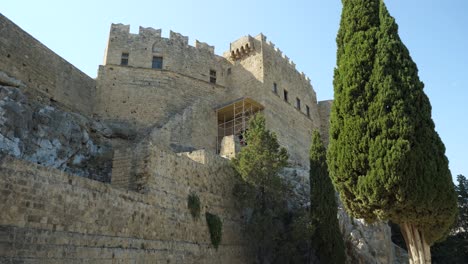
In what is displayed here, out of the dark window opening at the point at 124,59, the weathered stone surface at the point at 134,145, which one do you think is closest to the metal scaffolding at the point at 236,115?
the weathered stone surface at the point at 134,145

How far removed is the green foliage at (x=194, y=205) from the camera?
43.8 feet

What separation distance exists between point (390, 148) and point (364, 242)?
9.17 meters

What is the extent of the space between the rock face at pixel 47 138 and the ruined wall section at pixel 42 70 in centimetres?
111

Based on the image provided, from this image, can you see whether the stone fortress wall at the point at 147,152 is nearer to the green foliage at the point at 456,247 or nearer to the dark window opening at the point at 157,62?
the dark window opening at the point at 157,62

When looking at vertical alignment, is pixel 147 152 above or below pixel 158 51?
below

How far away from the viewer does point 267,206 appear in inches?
621

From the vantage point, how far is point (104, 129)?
69.9 ft

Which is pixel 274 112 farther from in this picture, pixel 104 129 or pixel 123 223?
pixel 123 223

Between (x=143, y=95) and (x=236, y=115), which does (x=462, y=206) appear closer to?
(x=236, y=115)

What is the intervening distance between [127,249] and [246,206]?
634 centimetres

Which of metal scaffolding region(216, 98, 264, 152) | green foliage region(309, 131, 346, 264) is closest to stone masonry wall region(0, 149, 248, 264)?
green foliage region(309, 131, 346, 264)

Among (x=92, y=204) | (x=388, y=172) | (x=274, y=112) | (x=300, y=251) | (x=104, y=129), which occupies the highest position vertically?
(x=274, y=112)

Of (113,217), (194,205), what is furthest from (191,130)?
(113,217)

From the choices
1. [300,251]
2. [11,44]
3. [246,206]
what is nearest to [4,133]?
[11,44]
